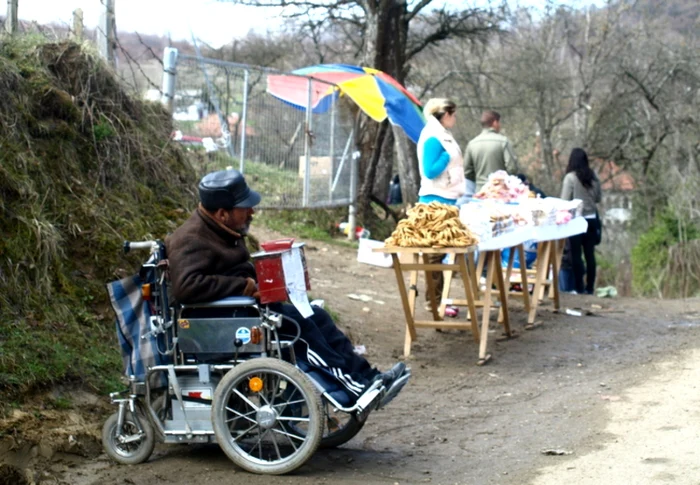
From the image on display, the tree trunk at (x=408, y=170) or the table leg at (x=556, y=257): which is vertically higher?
the tree trunk at (x=408, y=170)

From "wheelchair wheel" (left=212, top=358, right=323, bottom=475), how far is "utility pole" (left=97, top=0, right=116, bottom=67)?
4.64 metres

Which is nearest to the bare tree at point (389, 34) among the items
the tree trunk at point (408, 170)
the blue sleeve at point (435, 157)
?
the tree trunk at point (408, 170)

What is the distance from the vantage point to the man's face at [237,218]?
564 cm

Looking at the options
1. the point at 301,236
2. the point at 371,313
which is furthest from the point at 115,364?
the point at 301,236

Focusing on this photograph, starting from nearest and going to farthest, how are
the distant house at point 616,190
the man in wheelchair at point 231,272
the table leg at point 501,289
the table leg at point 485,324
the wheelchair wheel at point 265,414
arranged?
the wheelchair wheel at point 265,414
the man in wheelchair at point 231,272
the table leg at point 485,324
the table leg at point 501,289
the distant house at point 616,190

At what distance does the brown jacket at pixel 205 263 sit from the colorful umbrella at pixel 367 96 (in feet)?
29.2

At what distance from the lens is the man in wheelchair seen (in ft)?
17.7

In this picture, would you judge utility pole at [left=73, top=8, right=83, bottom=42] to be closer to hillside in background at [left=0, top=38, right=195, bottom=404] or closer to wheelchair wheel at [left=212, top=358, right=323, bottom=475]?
hillside in background at [left=0, top=38, right=195, bottom=404]

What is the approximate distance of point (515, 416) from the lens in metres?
7.17

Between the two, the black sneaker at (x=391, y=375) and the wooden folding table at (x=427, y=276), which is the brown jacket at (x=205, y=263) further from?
the wooden folding table at (x=427, y=276)

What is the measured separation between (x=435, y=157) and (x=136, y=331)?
4807 millimetres

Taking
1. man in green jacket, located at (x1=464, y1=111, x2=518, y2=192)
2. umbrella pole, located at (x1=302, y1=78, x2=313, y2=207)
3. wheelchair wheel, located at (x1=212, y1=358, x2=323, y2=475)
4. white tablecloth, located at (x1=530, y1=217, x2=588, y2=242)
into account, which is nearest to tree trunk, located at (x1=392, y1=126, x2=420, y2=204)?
umbrella pole, located at (x1=302, y1=78, x2=313, y2=207)

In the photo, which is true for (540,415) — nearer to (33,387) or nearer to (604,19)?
(33,387)

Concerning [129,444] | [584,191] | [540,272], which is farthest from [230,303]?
[584,191]
